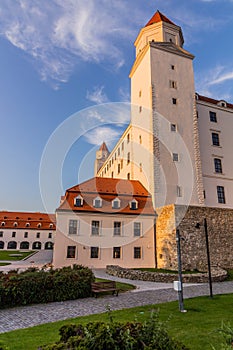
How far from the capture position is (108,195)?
84.9ft

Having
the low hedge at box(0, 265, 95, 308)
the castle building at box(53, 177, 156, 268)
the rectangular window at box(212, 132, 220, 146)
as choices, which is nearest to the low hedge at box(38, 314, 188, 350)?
the low hedge at box(0, 265, 95, 308)

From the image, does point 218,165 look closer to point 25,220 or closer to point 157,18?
point 157,18

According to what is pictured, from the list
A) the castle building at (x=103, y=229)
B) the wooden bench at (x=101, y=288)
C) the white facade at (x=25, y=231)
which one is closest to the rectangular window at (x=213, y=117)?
the castle building at (x=103, y=229)

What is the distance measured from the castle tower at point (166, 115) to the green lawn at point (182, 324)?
53.8 ft

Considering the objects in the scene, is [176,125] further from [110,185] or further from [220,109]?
[110,185]

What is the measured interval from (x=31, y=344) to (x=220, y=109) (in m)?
34.1

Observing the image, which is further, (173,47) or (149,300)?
(173,47)

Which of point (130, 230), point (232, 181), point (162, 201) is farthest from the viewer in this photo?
point (232, 181)

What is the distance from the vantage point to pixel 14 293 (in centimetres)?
1020

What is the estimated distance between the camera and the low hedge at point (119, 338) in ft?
11.5

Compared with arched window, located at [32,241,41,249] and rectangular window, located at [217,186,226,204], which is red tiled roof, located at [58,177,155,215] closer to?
rectangular window, located at [217,186,226,204]

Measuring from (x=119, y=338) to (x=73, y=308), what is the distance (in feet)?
23.1

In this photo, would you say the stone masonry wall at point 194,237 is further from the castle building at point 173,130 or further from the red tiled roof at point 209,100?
the red tiled roof at point 209,100

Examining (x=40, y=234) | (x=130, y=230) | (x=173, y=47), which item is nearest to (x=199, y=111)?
(x=173, y=47)
